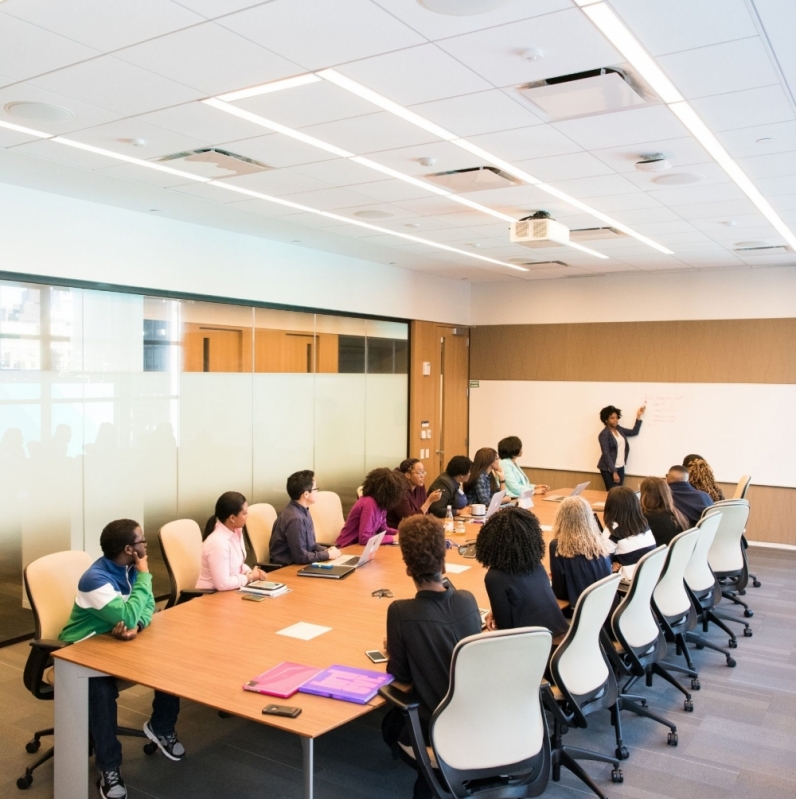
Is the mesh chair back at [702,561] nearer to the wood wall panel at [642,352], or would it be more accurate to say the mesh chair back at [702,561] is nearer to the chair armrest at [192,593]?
the chair armrest at [192,593]

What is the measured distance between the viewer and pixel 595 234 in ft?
24.2

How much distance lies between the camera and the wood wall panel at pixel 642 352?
9445mm

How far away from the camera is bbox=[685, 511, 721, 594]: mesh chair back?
5.23m

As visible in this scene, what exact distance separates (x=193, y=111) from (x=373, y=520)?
317 cm

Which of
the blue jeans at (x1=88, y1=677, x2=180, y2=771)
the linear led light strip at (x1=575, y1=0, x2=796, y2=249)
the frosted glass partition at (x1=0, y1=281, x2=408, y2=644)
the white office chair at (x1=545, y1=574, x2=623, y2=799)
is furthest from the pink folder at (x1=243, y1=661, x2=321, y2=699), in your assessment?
the frosted glass partition at (x1=0, y1=281, x2=408, y2=644)

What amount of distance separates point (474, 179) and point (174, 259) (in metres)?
2.93

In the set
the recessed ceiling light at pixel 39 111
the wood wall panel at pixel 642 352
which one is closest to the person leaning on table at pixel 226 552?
the recessed ceiling light at pixel 39 111

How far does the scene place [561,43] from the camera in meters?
3.10

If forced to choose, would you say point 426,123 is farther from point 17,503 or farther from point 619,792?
point 17,503

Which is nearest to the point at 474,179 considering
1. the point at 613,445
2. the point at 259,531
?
the point at 259,531

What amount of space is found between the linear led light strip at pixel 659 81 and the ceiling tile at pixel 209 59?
130 centimetres

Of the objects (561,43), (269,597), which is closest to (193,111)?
(561,43)

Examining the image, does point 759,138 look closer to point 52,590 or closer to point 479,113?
point 479,113

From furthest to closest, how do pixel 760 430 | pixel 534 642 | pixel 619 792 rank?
pixel 760 430
pixel 619 792
pixel 534 642
